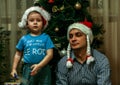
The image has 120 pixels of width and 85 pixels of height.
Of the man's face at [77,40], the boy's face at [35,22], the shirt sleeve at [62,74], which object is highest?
the boy's face at [35,22]

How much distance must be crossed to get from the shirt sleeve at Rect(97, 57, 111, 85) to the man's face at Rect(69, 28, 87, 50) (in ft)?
0.66

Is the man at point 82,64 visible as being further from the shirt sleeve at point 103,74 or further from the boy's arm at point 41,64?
the boy's arm at point 41,64

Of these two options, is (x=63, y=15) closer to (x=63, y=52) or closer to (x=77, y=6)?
(x=77, y=6)

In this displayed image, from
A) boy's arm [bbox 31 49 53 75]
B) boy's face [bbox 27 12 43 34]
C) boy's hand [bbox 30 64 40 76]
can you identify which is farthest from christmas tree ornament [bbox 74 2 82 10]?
boy's hand [bbox 30 64 40 76]

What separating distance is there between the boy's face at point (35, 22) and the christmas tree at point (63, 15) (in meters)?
0.31

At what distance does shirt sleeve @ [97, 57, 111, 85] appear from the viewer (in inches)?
79.4

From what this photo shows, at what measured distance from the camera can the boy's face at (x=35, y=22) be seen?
7.16 feet

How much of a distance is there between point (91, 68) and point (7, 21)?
51.2 inches

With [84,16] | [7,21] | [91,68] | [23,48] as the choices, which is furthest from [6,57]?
[91,68]

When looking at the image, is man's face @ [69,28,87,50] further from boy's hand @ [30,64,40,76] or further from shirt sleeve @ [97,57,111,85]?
boy's hand @ [30,64,40,76]

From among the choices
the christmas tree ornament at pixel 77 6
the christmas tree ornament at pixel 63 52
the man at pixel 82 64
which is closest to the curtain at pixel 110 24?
the christmas tree ornament at pixel 77 6

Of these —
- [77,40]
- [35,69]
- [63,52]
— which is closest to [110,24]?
[63,52]

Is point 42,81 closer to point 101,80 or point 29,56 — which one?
point 29,56

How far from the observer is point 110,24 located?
3.02 meters
